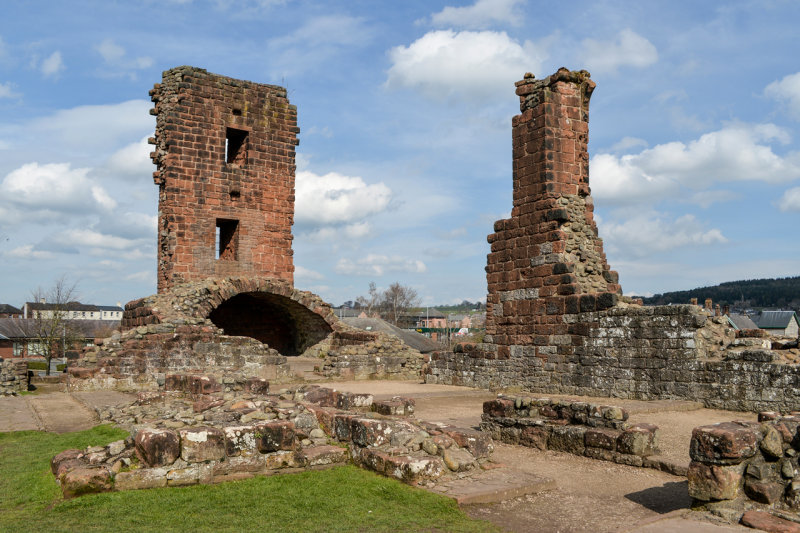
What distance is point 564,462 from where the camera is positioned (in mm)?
6934

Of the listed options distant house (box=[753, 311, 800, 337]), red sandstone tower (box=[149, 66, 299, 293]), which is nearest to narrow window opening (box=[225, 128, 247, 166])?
red sandstone tower (box=[149, 66, 299, 293])

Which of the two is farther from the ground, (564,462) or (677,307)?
(677,307)

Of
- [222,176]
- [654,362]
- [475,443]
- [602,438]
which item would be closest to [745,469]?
[602,438]

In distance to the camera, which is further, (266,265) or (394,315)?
(394,315)

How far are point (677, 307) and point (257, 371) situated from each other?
1036 centimetres

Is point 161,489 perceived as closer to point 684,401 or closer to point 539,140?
point 684,401

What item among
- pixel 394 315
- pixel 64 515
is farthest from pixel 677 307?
pixel 394 315

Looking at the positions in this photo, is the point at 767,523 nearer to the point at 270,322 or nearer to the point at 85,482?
the point at 85,482

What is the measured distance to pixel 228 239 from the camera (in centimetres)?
2219

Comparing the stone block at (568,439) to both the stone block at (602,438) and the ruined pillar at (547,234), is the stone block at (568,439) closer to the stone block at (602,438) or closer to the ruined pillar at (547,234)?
the stone block at (602,438)

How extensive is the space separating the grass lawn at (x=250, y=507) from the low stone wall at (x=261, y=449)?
17 centimetres

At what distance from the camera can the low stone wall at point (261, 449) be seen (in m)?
5.66

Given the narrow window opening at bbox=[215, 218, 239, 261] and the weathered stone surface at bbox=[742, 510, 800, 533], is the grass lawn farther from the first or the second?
the narrow window opening at bbox=[215, 218, 239, 261]

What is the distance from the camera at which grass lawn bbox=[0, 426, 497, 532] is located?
473cm
